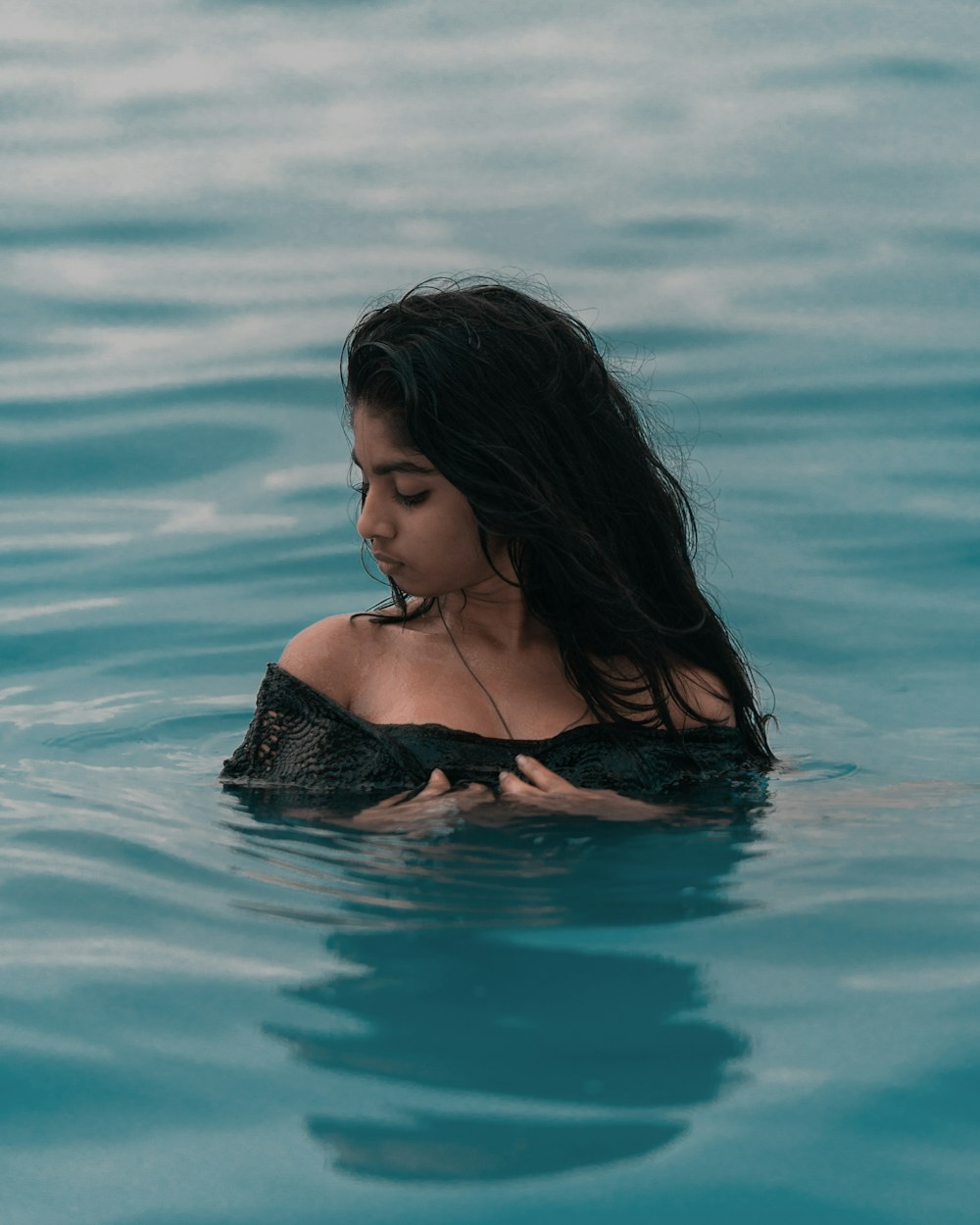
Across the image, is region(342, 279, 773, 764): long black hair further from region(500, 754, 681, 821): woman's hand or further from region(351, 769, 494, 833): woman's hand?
region(351, 769, 494, 833): woman's hand

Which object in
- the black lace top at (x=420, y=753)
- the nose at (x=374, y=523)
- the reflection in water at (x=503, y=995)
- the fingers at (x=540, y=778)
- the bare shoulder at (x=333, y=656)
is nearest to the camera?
the reflection in water at (x=503, y=995)

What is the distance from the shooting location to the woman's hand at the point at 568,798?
12.7ft

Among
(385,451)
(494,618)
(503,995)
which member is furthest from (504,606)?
(503,995)

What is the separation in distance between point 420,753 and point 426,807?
237 mm

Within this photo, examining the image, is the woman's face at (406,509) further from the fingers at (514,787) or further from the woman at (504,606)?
the fingers at (514,787)

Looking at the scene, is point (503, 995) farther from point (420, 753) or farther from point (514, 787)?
point (420, 753)

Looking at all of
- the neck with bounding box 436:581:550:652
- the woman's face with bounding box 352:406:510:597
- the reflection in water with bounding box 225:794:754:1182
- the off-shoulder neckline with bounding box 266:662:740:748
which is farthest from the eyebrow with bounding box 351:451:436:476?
the reflection in water with bounding box 225:794:754:1182

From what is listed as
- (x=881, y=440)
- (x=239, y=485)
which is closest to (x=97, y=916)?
(x=239, y=485)

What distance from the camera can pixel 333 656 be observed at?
427cm

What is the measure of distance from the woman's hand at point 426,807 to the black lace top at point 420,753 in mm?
96

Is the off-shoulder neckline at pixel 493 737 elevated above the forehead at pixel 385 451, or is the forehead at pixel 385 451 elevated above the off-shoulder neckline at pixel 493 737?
the forehead at pixel 385 451

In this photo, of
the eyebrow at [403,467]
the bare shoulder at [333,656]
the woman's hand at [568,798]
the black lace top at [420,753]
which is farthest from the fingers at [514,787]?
the eyebrow at [403,467]

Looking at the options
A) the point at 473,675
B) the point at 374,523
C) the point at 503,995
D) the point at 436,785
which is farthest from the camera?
the point at 473,675

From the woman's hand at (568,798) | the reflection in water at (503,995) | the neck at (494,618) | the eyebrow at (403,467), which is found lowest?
the reflection in water at (503,995)
